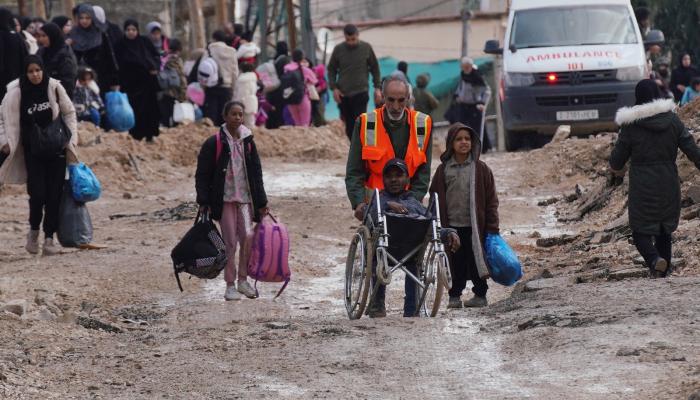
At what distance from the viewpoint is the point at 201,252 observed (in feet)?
37.6

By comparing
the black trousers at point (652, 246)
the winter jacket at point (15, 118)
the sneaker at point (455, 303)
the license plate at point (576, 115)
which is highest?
the winter jacket at point (15, 118)

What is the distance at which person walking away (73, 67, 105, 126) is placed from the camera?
2014 cm

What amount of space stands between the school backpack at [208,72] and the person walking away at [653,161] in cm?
1260

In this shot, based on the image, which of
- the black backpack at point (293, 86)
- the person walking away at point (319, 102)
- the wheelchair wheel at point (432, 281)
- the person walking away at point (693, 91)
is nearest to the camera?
the wheelchair wheel at point (432, 281)

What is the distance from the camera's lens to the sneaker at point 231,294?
38.9 feet

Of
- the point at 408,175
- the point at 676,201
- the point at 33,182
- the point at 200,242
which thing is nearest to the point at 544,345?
the point at 408,175

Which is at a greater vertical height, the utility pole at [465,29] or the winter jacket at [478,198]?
the winter jacket at [478,198]

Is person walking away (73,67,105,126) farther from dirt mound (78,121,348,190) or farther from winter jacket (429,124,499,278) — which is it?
winter jacket (429,124,499,278)

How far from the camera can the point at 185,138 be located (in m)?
23.5

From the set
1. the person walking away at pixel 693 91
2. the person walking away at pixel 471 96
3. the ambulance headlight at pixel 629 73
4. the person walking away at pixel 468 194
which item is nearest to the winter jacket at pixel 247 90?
the person walking away at pixel 471 96

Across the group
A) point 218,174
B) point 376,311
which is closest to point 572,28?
point 218,174

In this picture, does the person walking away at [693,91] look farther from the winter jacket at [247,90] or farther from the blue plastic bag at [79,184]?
the blue plastic bag at [79,184]

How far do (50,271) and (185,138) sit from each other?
1053 cm

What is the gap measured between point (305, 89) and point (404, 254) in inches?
682
